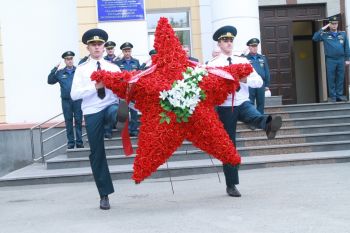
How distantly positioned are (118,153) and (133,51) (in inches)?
115

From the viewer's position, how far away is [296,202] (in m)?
6.07

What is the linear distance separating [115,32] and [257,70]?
10.9 ft

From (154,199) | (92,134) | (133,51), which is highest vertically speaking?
(133,51)

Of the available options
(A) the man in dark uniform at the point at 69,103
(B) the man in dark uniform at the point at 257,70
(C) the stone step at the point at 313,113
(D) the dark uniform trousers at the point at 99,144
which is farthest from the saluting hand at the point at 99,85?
(C) the stone step at the point at 313,113

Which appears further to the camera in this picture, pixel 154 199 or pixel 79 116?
pixel 79 116

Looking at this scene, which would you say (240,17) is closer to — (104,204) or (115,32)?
(115,32)

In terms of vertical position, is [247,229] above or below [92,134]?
below

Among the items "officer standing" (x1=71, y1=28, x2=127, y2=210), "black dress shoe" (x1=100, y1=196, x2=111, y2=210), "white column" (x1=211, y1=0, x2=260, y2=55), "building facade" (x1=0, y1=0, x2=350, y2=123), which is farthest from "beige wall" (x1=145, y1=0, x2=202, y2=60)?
"black dress shoe" (x1=100, y1=196, x2=111, y2=210)

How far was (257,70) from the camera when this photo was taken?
1126 centimetres

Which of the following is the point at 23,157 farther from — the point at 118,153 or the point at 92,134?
the point at 92,134

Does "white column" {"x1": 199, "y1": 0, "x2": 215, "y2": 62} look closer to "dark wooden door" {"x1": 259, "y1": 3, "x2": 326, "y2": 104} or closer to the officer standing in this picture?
"dark wooden door" {"x1": 259, "y1": 3, "x2": 326, "y2": 104}

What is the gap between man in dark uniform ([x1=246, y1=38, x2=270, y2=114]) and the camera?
1105 centimetres

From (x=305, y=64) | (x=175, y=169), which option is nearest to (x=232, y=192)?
(x=175, y=169)

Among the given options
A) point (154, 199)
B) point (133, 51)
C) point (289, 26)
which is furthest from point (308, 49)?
point (154, 199)
